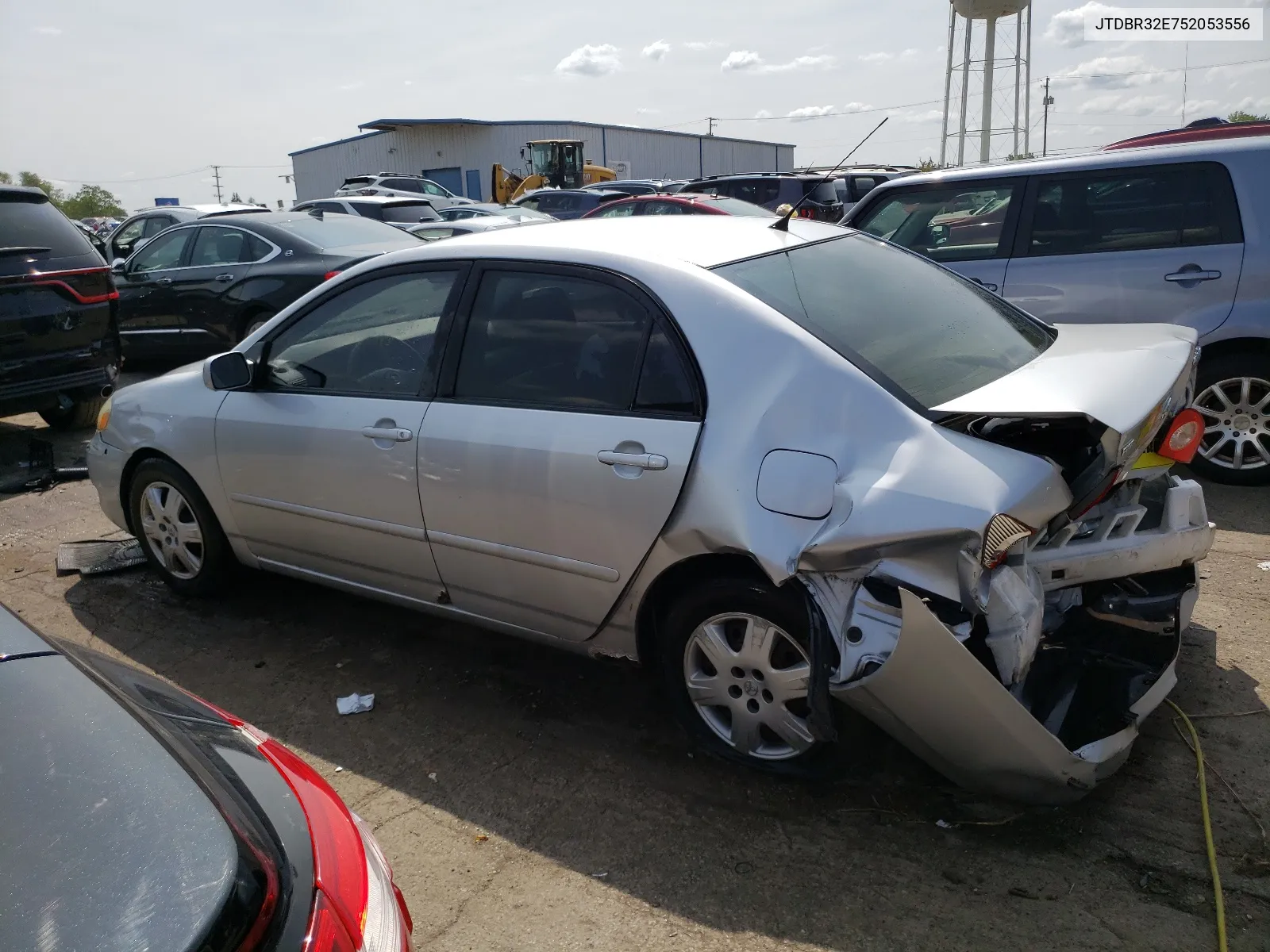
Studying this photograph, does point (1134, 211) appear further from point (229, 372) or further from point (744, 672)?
point (229, 372)

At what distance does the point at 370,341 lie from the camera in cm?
391

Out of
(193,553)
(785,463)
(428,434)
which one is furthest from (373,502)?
(785,463)

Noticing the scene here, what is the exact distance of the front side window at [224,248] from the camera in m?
9.23

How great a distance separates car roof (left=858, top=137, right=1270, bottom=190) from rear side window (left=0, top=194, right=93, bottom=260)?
5719 millimetres

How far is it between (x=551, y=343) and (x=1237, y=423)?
13.3 ft

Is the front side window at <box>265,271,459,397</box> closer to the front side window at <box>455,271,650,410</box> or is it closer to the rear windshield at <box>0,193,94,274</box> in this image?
the front side window at <box>455,271,650,410</box>

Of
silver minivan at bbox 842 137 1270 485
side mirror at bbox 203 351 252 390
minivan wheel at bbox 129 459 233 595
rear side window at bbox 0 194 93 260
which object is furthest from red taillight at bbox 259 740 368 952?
rear side window at bbox 0 194 93 260

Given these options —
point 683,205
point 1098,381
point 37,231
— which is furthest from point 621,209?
point 1098,381

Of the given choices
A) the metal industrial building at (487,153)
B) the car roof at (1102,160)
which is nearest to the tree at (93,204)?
the metal industrial building at (487,153)

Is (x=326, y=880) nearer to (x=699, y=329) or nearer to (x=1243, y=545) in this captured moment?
(x=699, y=329)

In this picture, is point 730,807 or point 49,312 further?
point 49,312

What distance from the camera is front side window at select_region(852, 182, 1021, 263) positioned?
5.87 m

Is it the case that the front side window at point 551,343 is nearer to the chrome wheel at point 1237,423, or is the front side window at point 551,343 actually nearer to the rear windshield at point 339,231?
the chrome wheel at point 1237,423

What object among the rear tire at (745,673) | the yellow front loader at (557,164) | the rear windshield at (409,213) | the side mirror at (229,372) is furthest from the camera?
the yellow front loader at (557,164)
